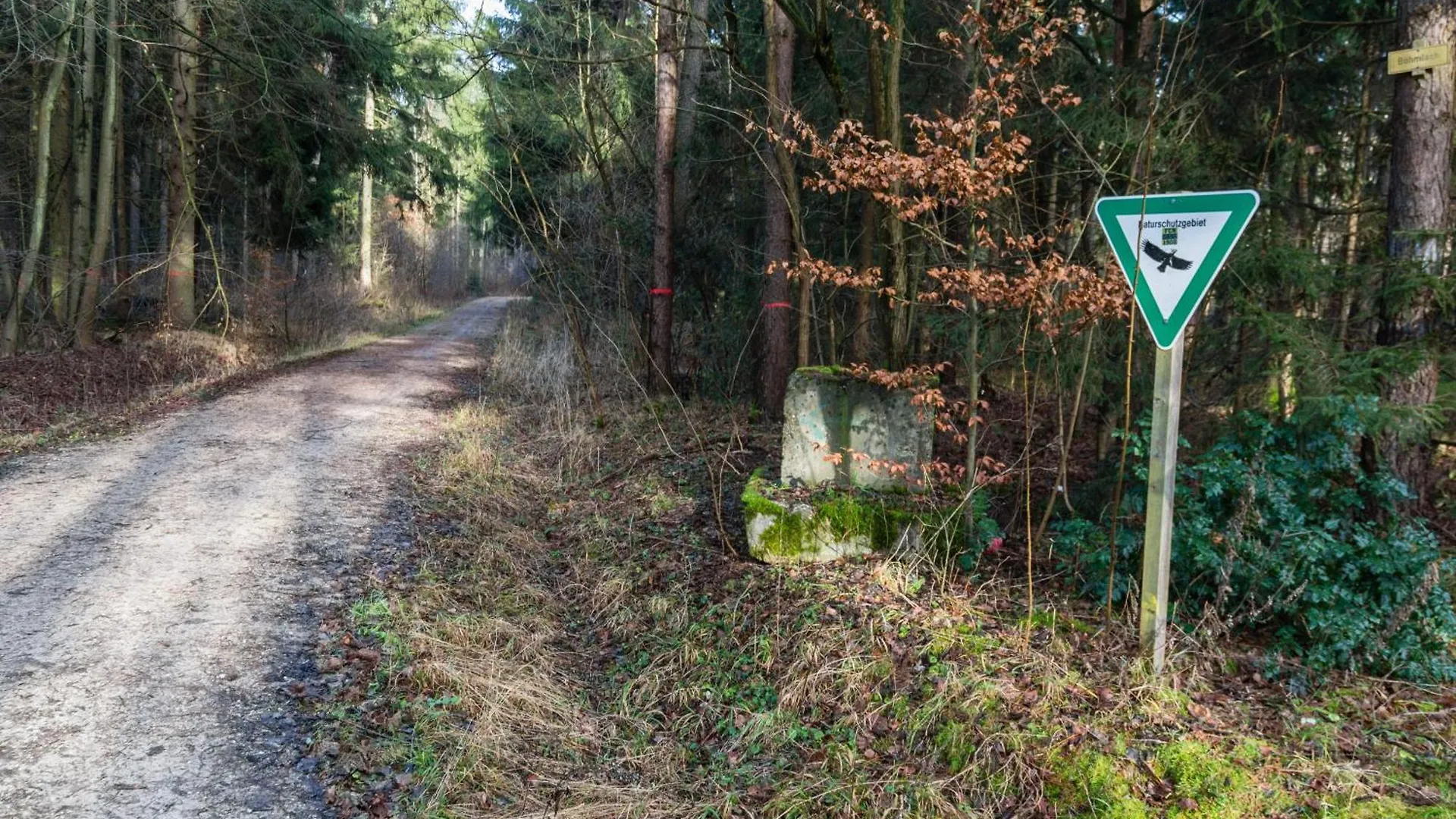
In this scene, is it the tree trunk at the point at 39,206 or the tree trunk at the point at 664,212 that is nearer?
the tree trunk at the point at 664,212

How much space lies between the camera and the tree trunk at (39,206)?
1161 cm

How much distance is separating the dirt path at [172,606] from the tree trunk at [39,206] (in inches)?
179

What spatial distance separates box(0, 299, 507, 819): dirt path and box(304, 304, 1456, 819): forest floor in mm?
345

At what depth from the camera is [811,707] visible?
4.46 metres

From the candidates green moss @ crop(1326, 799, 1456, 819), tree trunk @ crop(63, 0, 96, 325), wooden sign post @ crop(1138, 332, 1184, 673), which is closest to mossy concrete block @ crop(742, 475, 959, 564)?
wooden sign post @ crop(1138, 332, 1184, 673)

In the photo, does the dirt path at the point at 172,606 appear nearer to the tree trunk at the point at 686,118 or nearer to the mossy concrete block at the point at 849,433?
the mossy concrete block at the point at 849,433

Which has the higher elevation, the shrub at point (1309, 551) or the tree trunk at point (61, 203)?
the tree trunk at point (61, 203)

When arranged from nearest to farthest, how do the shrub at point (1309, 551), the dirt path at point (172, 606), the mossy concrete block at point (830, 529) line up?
the dirt path at point (172, 606)
the shrub at point (1309, 551)
the mossy concrete block at point (830, 529)

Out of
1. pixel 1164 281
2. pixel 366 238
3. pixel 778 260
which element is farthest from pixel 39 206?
pixel 366 238

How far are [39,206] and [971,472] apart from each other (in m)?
13.2

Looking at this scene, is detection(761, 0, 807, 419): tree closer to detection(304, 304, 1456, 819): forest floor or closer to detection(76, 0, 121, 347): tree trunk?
detection(304, 304, 1456, 819): forest floor

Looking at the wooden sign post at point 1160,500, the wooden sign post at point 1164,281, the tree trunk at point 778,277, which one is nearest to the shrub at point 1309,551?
the wooden sign post at point 1160,500

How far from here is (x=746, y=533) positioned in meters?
6.27

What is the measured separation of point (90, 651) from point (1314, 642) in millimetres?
6249
